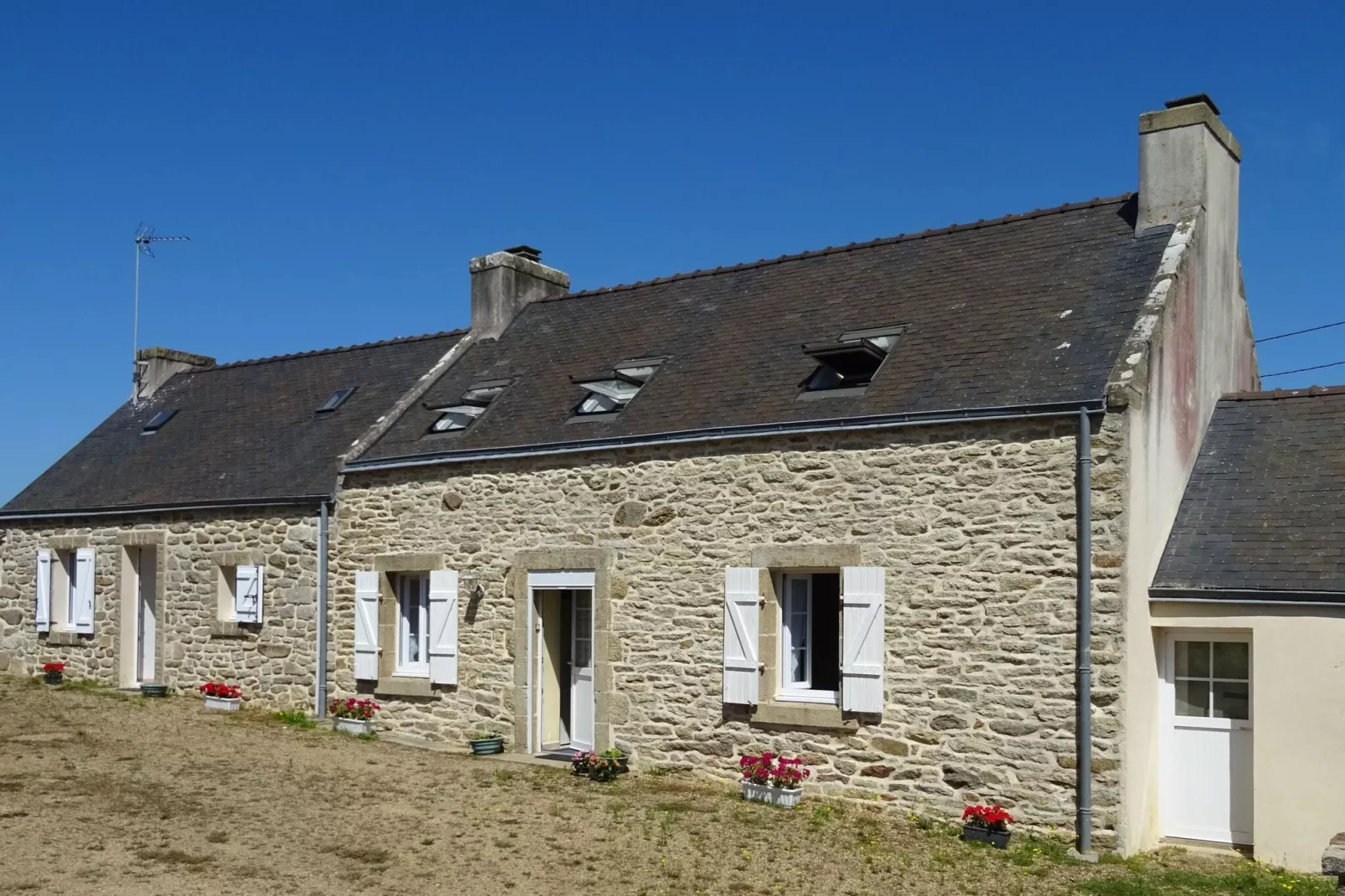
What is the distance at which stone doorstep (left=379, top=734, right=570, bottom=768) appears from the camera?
39.3 ft

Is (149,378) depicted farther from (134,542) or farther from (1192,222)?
(1192,222)

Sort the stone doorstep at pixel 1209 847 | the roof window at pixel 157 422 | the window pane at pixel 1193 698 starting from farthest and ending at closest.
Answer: the roof window at pixel 157 422
the window pane at pixel 1193 698
the stone doorstep at pixel 1209 847

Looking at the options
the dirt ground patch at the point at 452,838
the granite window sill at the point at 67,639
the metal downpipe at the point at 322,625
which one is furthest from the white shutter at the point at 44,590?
the dirt ground patch at the point at 452,838

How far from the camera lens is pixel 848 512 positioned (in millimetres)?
10305

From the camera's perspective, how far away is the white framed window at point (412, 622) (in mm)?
13609

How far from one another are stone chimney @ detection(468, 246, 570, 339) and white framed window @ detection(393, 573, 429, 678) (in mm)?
3618

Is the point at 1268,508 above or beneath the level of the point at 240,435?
beneath

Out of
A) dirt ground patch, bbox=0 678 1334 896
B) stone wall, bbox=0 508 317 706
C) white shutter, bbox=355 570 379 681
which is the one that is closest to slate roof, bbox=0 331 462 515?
stone wall, bbox=0 508 317 706

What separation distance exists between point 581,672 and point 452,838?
3.85 meters

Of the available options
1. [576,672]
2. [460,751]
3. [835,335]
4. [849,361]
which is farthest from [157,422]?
[849,361]

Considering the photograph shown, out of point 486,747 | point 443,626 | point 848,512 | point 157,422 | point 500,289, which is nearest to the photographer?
point 848,512

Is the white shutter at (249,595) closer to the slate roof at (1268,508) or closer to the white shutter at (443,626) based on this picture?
the white shutter at (443,626)

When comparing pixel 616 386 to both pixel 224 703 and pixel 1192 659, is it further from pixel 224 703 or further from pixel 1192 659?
Result: pixel 224 703

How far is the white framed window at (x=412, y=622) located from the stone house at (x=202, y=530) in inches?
39.8
